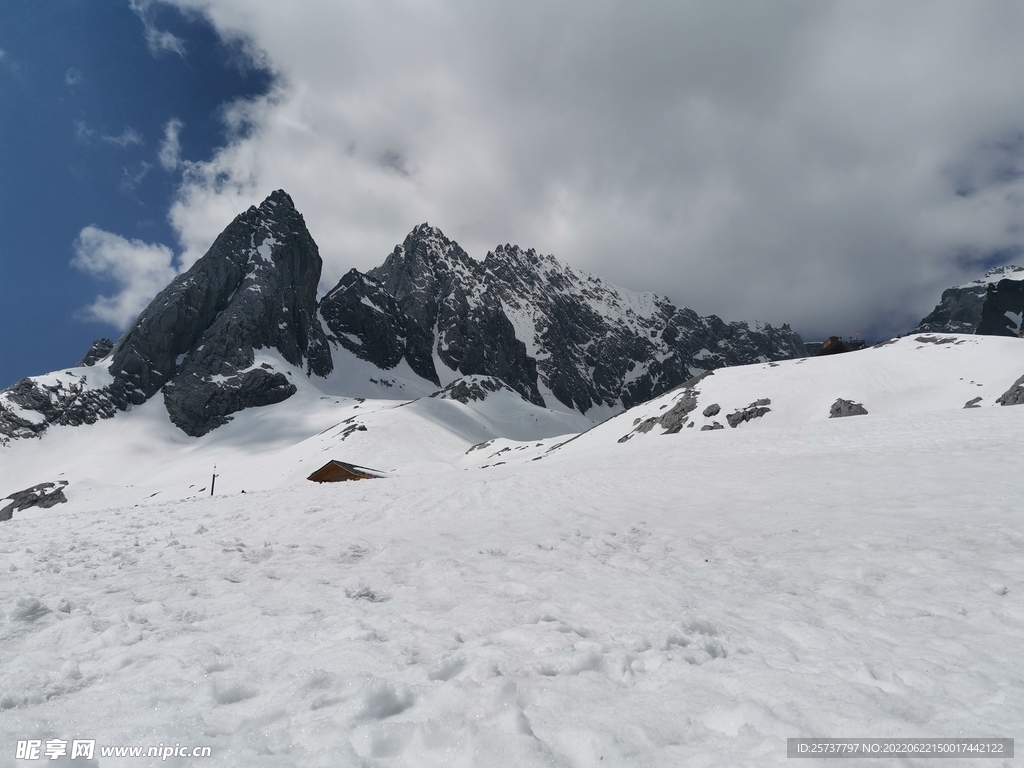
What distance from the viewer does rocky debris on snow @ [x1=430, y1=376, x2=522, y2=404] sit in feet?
349

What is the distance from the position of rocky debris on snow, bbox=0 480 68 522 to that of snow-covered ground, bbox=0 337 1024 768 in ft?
217

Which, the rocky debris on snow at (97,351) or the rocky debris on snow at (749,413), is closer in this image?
the rocky debris on snow at (749,413)

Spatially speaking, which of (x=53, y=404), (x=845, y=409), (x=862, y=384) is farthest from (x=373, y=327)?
(x=845, y=409)

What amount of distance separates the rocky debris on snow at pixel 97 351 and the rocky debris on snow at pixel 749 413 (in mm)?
163569

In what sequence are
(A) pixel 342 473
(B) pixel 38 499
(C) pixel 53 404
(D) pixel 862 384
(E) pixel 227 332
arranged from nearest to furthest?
(A) pixel 342 473 → (D) pixel 862 384 → (B) pixel 38 499 → (C) pixel 53 404 → (E) pixel 227 332

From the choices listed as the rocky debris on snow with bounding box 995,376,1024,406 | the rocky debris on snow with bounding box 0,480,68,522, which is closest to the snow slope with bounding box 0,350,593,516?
the rocky debris on snow with bounding box 0,480,68,522

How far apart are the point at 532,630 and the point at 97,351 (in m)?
181

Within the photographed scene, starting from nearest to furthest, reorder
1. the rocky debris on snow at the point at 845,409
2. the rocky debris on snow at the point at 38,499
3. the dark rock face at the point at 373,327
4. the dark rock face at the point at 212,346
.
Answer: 1. the rocky debris on snow at the point at 845,409
2. the rocky debris on snow at the point at 38,499
3. the dark rock face at the point at 212,346
4. the dark rock face at the point at 373,327

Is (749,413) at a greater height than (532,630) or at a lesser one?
greater

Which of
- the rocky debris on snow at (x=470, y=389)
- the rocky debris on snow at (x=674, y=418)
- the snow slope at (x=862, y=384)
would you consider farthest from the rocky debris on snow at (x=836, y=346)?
the rocky debris on snow at (x=470, y=389)

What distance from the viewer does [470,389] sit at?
109 meters

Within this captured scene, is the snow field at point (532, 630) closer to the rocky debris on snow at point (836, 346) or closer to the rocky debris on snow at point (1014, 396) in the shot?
the rocky debris on snow at point (1014, 396)

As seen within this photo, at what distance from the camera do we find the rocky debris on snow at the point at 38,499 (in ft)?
203

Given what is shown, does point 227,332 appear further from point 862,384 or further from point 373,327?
point 862,384
